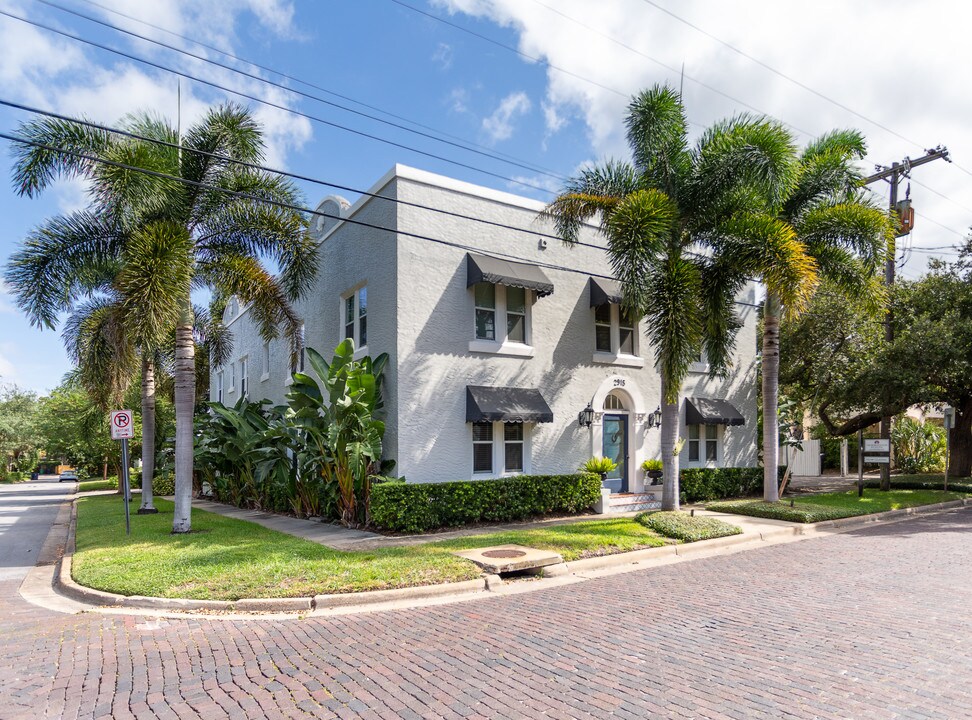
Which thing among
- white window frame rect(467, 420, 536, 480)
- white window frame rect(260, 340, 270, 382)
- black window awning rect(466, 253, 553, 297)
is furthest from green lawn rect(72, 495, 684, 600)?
white window frame rect(260, 340, 270, 382)

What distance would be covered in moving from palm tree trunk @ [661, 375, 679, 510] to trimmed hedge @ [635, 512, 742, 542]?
51 centimetres

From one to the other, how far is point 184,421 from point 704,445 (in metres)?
14.3

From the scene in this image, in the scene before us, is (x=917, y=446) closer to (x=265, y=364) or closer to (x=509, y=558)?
(x=509, y=558)

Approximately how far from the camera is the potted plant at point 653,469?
17.3 metres

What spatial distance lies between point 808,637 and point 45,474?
9312cm

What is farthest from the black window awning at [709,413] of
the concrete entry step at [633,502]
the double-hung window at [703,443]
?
the concrete entry step at [633,502]

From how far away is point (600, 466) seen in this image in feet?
51.5

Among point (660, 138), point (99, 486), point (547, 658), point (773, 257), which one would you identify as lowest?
point (99, 486)

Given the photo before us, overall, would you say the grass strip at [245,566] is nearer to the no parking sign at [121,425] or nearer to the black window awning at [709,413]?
the no parking sign at [121,425]

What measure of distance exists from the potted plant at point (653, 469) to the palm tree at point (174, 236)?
9554mm

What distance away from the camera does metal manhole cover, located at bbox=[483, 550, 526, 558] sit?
10.1m

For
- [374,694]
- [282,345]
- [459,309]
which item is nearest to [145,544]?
[459,309]

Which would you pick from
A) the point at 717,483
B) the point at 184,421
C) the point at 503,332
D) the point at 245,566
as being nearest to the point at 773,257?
the point at 503,332

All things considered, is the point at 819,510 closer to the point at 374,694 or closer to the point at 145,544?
the point at 374,694
